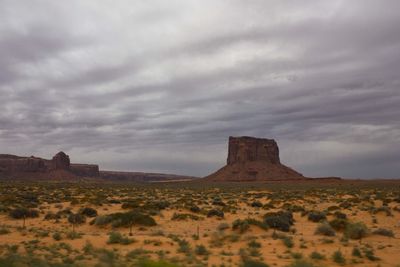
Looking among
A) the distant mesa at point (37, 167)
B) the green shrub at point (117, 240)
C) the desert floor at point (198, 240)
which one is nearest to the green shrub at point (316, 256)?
the desert floor at point (198, 240)

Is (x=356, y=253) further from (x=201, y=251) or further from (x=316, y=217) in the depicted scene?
(x=316, y=217)

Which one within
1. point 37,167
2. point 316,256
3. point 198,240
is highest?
point 37,167

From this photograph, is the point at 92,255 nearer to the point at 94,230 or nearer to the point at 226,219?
the point at 94,230

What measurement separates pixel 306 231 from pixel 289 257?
8302 mm

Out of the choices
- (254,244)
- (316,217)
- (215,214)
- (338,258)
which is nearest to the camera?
(338,258)

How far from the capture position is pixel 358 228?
2044cm

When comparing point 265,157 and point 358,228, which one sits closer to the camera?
point 358,228

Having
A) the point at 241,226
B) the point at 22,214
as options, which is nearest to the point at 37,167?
the point at 22,214

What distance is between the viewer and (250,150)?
168 metres

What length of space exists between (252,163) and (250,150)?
5906 mm

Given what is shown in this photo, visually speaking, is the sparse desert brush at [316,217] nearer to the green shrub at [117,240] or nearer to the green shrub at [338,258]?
the green shrub at [338,258]

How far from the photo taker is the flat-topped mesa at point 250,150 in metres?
167

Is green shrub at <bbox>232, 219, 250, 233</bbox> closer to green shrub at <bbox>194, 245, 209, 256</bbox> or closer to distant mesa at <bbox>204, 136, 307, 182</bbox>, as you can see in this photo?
green shrub at <bbox>194, 245, 209, 256</bbox>

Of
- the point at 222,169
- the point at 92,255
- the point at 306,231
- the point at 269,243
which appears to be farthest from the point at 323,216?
the point at 222,169
